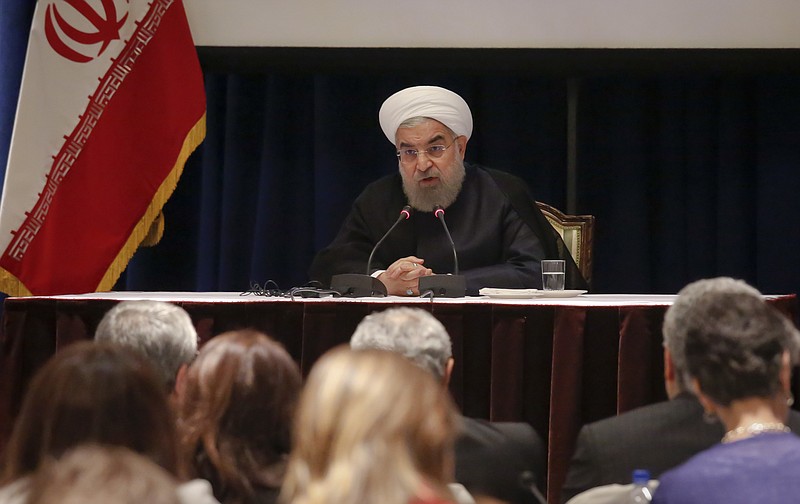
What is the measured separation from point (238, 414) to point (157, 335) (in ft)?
1.61

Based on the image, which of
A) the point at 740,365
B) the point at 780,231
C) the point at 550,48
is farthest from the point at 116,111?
the point at 740,365

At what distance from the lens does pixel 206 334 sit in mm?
3363

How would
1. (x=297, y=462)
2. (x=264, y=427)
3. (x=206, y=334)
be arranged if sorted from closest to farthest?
(x=297, y=462) < (x=264, y=427) < (x=206, y=334)

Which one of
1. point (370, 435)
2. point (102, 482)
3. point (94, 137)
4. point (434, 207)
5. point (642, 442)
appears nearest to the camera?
point (102, 482)

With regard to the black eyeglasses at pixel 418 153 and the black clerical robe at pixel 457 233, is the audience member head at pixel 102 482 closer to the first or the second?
the black clerical robe at pixel 457 233

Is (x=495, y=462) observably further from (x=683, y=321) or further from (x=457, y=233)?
(x=457, y=233)

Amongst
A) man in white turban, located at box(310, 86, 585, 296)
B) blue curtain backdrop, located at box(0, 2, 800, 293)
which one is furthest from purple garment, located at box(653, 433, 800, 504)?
blue curtain backdrop, located at box(0, 2, 800, 293)

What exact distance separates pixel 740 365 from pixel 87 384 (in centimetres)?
98

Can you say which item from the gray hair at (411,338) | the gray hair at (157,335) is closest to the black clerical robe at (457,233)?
the gray hair at (157,335)

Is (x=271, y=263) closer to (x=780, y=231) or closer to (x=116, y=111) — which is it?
(x=116, y=111)

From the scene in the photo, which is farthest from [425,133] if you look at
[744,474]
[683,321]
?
[744,474]

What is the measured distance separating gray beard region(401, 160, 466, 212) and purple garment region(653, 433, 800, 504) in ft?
9.93

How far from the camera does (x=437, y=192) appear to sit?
14.9 feet

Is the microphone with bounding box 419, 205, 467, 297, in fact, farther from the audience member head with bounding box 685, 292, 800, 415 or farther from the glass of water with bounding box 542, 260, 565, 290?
the audience member head with bounding box 685, 292, 800, 415
